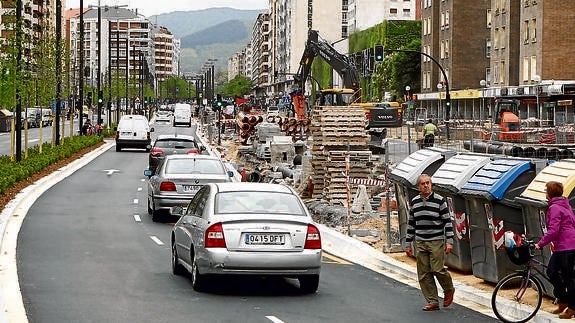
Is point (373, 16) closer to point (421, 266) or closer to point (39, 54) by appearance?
point (39, 54)

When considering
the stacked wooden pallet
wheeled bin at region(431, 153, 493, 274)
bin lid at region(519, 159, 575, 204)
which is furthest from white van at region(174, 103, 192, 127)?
bin lid at region(519, 159, 575, 204)

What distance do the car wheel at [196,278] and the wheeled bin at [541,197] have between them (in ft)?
13.8

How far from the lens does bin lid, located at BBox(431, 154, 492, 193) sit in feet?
53.5

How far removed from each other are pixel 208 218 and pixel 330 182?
628 inches

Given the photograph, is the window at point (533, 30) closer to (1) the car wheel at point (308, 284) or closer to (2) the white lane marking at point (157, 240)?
(2) the white lane marking at point (157, 240)

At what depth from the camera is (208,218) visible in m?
14.8

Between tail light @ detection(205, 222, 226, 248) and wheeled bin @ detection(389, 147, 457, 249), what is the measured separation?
15.3 ft

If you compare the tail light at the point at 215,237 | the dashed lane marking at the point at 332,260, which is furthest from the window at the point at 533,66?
the tail light at the point at 215,237

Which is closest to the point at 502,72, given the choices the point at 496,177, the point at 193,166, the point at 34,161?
the point at 34,161

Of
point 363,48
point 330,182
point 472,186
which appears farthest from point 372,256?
point 363,48

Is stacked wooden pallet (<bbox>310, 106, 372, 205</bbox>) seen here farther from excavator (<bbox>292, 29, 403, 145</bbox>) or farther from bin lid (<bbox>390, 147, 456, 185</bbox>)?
excavator (<bbox>292, 29, 403, 145</bbox>)

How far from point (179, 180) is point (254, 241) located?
11270 millimetres

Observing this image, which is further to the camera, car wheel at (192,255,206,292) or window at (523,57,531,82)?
window at (523,57,531,82)

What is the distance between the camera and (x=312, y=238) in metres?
14.7
